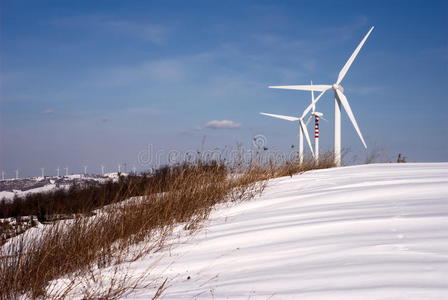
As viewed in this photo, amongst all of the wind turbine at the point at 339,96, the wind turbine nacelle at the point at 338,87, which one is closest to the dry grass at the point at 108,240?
the wind turbine at the point at 339,96

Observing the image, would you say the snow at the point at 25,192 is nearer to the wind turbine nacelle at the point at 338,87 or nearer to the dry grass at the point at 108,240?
the wind turbine nacelle at the point at 338,87

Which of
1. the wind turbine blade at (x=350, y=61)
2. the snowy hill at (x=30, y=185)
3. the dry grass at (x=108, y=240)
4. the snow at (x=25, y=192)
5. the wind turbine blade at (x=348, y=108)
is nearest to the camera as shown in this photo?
the dry grass at (x=108, y=240)

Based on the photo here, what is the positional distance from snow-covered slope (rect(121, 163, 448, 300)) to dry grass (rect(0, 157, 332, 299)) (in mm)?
364

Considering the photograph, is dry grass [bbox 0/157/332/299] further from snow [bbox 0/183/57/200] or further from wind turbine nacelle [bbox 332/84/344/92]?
snow [bbox 0/183/57/200]

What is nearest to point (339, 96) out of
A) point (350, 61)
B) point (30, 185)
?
point (350, 61)

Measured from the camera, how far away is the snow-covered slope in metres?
2.11

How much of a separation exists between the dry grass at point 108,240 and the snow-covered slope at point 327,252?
364 mm

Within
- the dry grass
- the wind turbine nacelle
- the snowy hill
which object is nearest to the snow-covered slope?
the dry grass

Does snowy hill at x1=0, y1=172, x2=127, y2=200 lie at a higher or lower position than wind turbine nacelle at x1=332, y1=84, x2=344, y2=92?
lower

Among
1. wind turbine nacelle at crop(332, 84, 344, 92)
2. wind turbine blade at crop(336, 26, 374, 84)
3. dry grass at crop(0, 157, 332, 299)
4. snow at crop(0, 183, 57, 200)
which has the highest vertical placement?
wind turbine blade at crop(336, 26, 374, 84)

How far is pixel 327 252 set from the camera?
275 cm

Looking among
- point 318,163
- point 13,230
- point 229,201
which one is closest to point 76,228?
point 13,230

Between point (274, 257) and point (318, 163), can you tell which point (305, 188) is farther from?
point (318, 163)

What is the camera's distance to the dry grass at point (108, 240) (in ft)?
9.58
